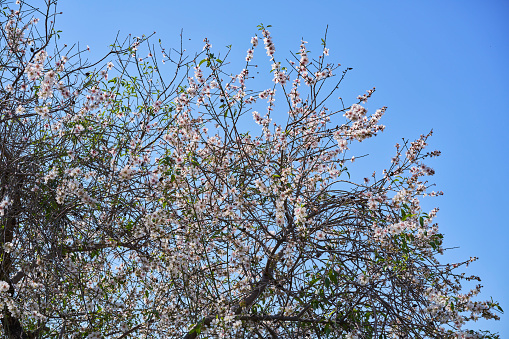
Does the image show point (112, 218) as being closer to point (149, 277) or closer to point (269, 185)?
point (149, 277)

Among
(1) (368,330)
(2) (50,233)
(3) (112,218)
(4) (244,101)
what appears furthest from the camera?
(4) (244,101)

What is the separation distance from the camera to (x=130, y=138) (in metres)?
4.91

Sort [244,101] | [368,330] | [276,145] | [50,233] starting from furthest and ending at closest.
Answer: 1. [244,101]
2. [276,145]
3. [50,233]
4. [368,330]

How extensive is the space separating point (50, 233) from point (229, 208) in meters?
1.58

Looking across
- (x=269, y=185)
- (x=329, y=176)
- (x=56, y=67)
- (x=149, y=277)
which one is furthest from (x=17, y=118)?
(x=329, y=176)

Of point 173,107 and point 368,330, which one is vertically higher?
point 173,107

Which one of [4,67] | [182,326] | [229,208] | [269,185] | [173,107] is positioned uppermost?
[173,107]

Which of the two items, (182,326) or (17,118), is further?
(182,326)

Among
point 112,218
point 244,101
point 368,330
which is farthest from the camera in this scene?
point 244,101

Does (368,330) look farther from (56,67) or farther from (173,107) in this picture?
(56,67)

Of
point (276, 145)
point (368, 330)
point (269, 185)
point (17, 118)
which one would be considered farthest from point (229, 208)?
point (17, 118)

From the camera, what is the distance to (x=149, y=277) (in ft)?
16.2

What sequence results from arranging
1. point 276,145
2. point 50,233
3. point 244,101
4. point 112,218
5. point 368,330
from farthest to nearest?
point 244,101 < point 276,145 < point 112,218 < point 50,233 < point 368,330

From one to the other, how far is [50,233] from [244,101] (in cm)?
236
